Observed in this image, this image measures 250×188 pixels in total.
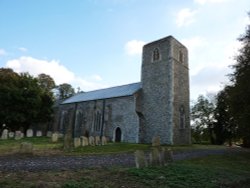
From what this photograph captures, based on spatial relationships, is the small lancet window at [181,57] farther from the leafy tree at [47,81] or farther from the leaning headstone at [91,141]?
the leafy tree at [47,81]

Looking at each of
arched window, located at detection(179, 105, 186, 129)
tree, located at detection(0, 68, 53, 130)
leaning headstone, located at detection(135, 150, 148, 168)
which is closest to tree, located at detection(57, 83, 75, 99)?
tree, located at detection(0, 68, 53, 130)

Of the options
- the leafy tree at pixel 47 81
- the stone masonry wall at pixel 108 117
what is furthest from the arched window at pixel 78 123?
the leafy tree at pixel 47 81

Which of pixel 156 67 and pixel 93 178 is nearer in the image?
pixel 93 178

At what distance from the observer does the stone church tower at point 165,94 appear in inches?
983

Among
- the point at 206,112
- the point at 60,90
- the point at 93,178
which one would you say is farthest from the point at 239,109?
the point at 60,90

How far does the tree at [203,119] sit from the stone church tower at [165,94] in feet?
40.2

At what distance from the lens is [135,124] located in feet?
83.8

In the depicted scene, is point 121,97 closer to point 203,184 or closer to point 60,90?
point 203,184

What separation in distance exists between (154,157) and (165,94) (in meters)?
16.8

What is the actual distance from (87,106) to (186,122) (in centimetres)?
1332

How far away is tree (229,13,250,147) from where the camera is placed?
15528mm

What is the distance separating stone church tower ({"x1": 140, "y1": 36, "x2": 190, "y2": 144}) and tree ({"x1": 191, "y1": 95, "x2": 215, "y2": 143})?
40.2 feet

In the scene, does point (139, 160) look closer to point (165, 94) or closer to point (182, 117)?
point (165, 94)

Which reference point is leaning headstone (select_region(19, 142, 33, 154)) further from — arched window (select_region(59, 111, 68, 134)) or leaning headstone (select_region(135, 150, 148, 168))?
arched window (select_region(59, 111, 68, 134))
